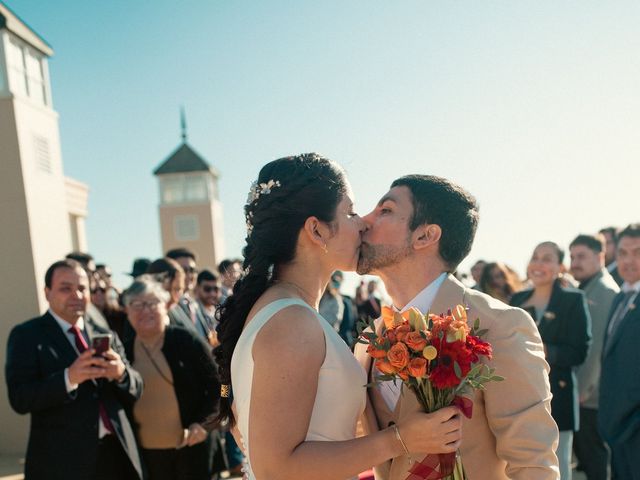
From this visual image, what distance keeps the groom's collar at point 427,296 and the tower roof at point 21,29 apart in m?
9.96

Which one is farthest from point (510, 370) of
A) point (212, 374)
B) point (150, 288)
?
point (150, 288)

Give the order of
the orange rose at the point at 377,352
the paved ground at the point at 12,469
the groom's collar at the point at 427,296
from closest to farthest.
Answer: the orange rose at the point at 377,352 → the groom's collar at the point at 427,296 → the paved ground at the point at 12,469

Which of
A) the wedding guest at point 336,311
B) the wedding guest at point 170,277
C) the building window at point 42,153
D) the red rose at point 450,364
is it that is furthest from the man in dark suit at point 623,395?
the building window at point 42,153

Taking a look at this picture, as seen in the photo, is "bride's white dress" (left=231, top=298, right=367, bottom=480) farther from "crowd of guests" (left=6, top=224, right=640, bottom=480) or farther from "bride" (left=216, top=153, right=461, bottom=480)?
"crowd of guests" (left=6, top=224, right=640, bottom=480)

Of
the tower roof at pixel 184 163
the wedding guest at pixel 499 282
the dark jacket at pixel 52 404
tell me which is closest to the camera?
the dark jacket at pixel 52 404

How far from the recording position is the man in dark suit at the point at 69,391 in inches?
160

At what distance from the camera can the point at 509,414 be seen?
2.18 m

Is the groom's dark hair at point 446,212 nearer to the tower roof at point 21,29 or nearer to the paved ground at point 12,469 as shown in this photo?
the paved ground at point 12,469

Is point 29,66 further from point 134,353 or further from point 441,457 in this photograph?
point 441,457

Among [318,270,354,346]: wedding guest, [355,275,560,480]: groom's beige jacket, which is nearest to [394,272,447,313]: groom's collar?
[355,275,560,480]: groom's beige jacket

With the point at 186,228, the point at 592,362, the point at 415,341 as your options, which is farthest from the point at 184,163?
the point at 415,341

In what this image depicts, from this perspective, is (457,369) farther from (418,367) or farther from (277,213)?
(277,213)

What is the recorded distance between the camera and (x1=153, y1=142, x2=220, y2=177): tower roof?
1465 inches

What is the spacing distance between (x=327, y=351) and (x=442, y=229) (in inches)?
38.3
